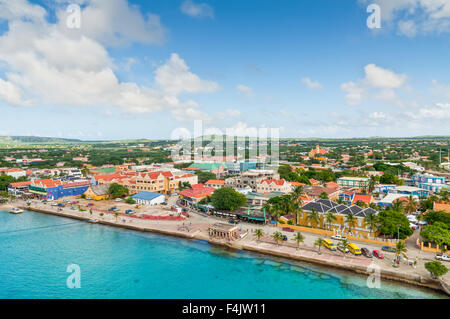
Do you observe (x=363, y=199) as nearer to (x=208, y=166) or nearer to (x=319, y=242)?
(x=319, y=242)

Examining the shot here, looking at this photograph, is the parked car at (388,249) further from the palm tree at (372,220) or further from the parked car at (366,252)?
the palm tree at (372,220)

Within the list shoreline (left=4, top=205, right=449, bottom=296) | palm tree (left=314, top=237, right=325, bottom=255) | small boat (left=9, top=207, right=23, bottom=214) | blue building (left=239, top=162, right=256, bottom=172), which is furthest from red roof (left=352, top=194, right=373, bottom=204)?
small boat (left=9, top=207, right=23, bottom=214)

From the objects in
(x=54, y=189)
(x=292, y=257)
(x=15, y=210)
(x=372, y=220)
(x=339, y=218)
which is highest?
(x=372, y=220)

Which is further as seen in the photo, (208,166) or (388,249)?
(208,166)

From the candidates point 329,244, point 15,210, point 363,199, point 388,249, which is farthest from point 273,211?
point 15,210

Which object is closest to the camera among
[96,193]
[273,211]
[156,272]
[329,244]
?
[156,272]

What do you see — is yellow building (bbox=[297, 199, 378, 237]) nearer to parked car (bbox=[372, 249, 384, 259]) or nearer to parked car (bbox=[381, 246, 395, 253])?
parked car (bbox=[381, 246, 395, 253])

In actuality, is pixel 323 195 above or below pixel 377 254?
above

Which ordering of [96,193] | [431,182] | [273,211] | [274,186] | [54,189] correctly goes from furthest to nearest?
1. [431,182]
2. [54,189]
3. [96,193]
4. [274,186]
5. [273,211]
